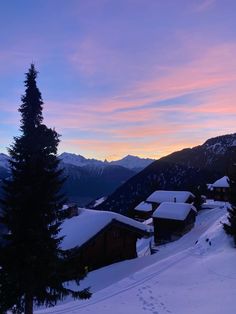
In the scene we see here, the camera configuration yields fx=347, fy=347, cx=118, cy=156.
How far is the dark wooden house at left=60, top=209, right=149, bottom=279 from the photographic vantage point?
3347 centimetres

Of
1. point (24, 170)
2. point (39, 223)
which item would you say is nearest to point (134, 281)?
point (39, 223)

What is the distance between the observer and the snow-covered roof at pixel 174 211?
56906 mm

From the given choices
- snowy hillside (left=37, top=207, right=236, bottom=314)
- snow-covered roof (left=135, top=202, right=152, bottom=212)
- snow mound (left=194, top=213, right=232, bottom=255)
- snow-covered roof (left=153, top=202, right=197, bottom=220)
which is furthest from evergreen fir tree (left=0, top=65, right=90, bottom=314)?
snow-covered roof (left=135, top=202, right=152, bottom=212)

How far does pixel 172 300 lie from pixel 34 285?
9.31 m

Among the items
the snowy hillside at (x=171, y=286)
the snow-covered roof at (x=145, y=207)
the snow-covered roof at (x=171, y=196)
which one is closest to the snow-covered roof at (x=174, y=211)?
the snow-covered roof at (x=171, y=196)

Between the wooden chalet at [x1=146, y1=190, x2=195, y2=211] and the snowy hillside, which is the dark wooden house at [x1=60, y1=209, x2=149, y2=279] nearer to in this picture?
the snowy hillside

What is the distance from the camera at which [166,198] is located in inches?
3255

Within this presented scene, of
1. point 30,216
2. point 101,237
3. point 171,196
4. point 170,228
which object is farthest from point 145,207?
point 30,216

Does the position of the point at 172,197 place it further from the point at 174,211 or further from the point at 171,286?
the point at 171,286

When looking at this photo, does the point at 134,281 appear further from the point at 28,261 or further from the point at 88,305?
the point at 28,261

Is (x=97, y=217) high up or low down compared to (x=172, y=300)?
up

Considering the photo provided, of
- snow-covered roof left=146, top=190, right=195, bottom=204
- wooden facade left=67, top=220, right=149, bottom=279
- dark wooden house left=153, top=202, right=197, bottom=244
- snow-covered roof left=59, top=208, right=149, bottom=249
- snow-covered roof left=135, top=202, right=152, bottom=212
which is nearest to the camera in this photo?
snow-covered roof left=59, top=208, right=149, bottom=249

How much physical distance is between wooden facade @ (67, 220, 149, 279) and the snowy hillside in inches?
48.5

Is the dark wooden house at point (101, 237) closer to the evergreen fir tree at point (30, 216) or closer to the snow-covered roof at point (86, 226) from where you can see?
the snow-covered roof at point (86, 226)
